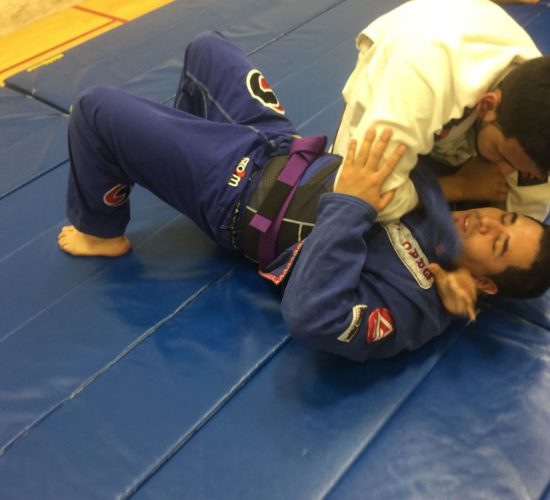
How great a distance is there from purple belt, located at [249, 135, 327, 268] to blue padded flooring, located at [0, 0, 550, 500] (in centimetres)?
12

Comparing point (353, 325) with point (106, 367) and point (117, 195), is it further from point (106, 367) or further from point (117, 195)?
point (117, 195)

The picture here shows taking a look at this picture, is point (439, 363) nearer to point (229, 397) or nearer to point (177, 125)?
point (229, 397)

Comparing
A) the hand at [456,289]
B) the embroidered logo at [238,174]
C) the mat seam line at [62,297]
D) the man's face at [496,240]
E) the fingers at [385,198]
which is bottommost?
the mat seam line at [62,297]

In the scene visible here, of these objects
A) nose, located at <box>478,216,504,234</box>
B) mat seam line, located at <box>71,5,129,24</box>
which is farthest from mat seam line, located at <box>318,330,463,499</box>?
mat seam line, located at <box>71,5,129,24</box>

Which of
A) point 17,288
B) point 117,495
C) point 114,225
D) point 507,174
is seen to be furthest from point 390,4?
point 117,495

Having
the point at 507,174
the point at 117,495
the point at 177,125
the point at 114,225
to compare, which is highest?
the point at 177,125

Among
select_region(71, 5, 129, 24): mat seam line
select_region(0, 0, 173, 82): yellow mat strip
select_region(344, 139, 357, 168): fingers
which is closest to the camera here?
select_region(344, 139, 357, 168): fingers

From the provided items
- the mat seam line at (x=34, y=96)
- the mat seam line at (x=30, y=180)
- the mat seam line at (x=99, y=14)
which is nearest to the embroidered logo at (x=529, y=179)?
the mat seam line at (x=30, y=180)

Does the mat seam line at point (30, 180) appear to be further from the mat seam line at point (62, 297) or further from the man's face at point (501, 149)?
the man's face at point (501, 149)

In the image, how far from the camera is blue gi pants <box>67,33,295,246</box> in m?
1.22

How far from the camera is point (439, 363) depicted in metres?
1.12

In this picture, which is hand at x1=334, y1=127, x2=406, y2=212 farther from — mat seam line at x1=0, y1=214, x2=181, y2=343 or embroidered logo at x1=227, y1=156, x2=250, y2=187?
mat seam line at x1=0, y1=214, x2=181, y2=343

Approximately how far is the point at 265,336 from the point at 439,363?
1.17 feet

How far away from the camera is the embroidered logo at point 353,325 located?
101 centimetres
